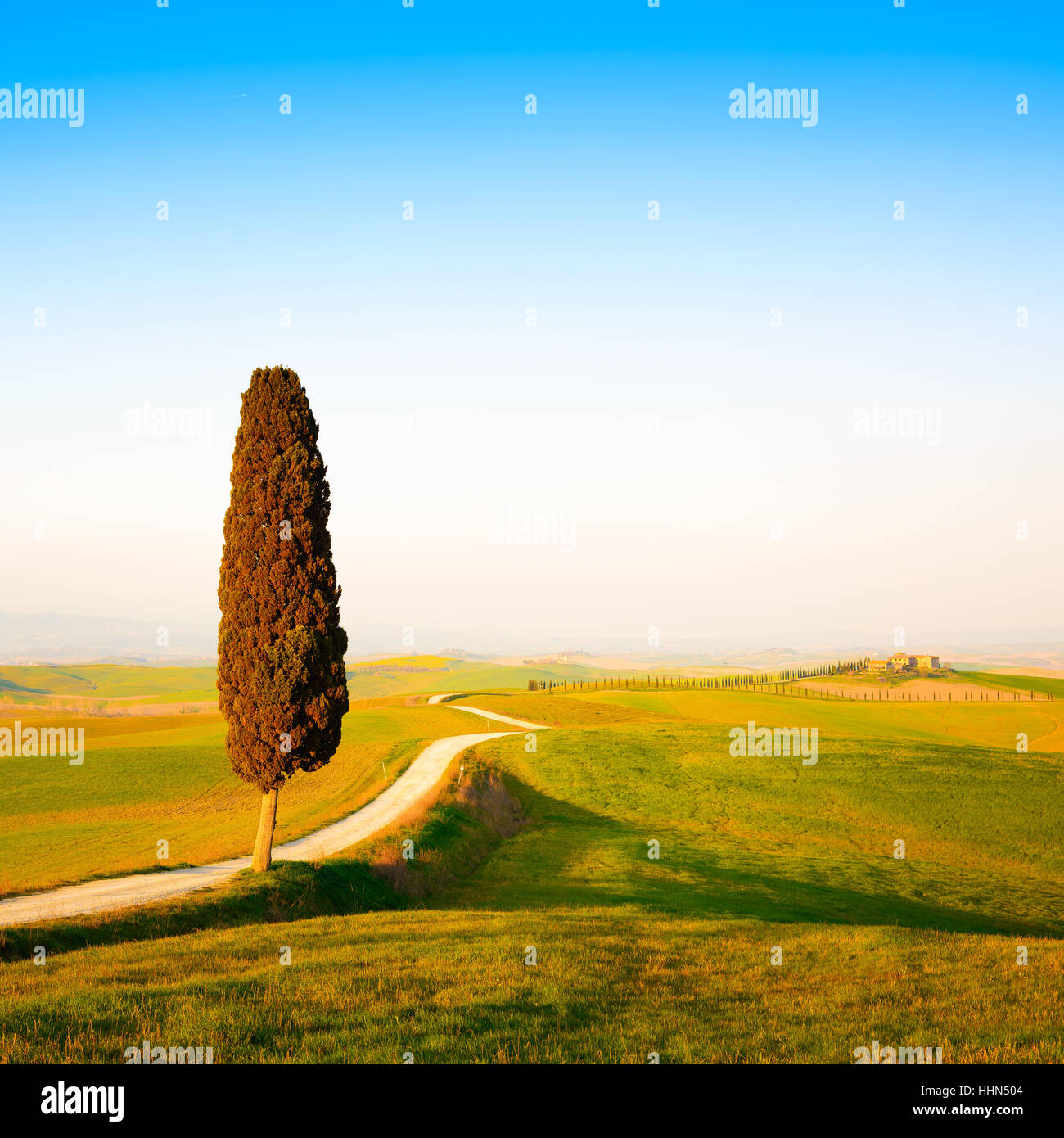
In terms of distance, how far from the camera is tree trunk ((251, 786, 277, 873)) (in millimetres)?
24125

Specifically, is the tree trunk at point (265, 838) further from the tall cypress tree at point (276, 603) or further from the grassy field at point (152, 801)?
the grassy field at point (152, 801)

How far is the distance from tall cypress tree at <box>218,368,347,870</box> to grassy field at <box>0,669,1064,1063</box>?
3821 millimetres

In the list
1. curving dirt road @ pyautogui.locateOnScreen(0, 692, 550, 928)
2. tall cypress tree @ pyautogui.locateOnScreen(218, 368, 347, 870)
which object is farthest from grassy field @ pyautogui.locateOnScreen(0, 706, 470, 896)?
tall cypress tree @ pyautogui.locateOnScreen(218, 368, 347, 870)

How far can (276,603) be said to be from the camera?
23906 mm

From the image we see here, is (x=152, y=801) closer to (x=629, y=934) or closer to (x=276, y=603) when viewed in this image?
(x=276, y=603)

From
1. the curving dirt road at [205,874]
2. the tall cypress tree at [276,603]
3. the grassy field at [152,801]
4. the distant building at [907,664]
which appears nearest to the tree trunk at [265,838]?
the tall cypress tree at [276,603]

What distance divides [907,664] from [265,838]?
431 feet

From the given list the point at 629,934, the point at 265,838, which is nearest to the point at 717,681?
the point at 265,838

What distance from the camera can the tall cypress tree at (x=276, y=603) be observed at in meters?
23.7

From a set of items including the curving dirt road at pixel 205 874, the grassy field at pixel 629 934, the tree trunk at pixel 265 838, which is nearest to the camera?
the grassy field at pixel 629 934

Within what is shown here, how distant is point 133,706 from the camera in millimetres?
111188

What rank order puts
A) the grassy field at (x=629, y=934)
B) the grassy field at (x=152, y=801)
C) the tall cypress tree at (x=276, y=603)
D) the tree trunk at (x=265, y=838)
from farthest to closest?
the grassy field at (x=152, y=801) → the tree trunk at (x=265, y=838) → the tall cypress tree at (x=276, y=603) → the grassy field at (x=629, y=934)

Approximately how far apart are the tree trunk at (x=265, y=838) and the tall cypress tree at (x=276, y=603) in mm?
36
